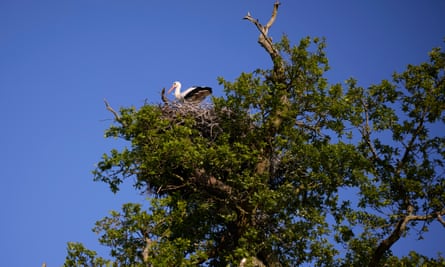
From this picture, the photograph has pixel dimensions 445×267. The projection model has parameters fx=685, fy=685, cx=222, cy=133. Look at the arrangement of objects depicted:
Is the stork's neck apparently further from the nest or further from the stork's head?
the nest

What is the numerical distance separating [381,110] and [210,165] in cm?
449

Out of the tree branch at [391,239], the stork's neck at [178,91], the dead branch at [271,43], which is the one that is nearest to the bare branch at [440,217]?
the tree branch at [391,239]

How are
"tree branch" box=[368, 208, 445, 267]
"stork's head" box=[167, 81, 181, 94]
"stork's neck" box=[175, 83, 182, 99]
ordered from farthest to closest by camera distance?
1. "stork's head" box=[167, 81, 181, 94]
2. "stork's neck" box=[175, 83, 182, 99]
3. "tree branch" box=[368, 208, 445, 267]

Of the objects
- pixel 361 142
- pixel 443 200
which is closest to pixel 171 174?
pixel 361 142


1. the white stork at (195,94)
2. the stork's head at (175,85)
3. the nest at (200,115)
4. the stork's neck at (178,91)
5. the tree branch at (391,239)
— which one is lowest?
the tree branch at (391,239)

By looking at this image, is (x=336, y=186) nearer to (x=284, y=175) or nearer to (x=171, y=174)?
(x=284, y=175)

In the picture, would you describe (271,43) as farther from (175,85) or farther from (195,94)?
(175,85)

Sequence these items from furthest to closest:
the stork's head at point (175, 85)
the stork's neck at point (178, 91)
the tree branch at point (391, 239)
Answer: the stork's head at point (175, 85) < the stork's neck at point (178, 91) < the tree branch at point (391, 239)

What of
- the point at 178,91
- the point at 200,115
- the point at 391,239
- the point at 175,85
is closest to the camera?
the point at 391,239

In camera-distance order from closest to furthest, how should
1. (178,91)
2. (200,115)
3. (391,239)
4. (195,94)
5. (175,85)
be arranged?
(391,239) → (200,115) → (195,94) → (178,91) → (175,85)

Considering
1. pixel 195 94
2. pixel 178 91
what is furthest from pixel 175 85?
pixel 195 94

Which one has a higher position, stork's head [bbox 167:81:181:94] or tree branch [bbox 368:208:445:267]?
stork's head [bbox 167:81:181:94]

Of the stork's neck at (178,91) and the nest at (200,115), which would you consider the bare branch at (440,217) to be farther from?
the stork's neck at (178,91)

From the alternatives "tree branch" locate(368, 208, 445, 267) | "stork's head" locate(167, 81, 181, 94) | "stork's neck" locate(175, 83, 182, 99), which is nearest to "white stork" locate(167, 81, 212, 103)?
"stork's neck" locate(175, 83, 182, 99)
